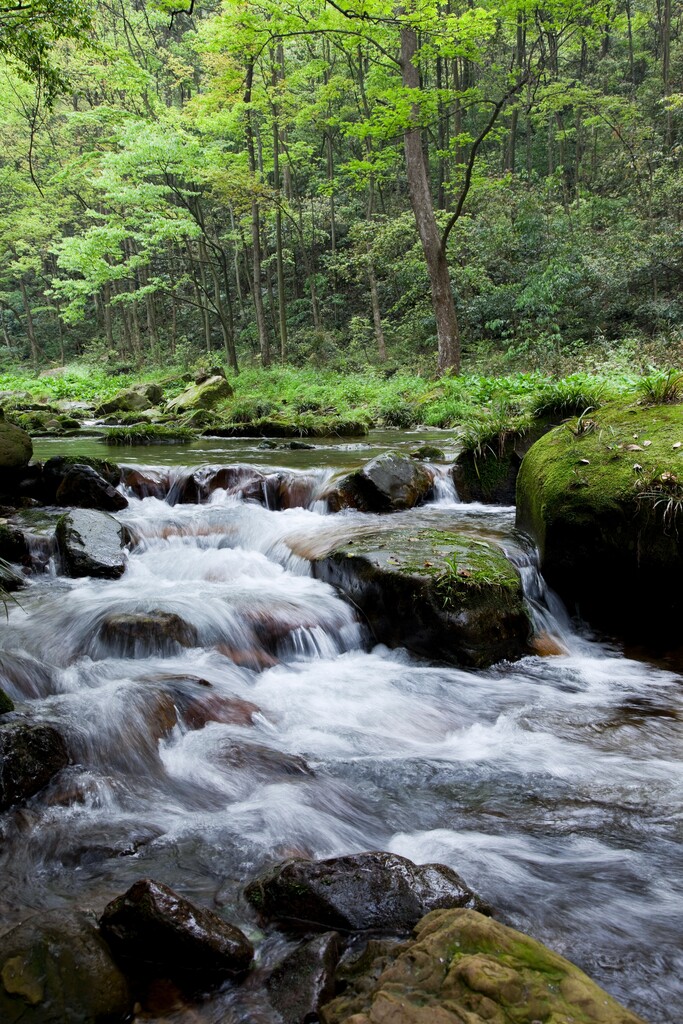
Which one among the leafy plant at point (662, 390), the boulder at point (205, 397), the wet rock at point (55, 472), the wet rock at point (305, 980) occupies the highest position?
the boulder at point (205, 397)

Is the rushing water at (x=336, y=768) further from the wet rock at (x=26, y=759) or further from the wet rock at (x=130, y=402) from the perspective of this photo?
the wet rock at (x=130, y=402)

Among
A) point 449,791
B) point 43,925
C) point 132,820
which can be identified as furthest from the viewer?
point 449,791

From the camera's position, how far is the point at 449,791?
3607 millimetres

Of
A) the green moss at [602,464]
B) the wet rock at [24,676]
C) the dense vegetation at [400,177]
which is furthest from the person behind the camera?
the dense vegetation at [400,177]

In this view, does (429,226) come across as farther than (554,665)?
Yes

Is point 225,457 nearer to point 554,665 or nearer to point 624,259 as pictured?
point 554,665

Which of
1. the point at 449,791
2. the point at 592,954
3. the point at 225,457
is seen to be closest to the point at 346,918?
the point at 592,954

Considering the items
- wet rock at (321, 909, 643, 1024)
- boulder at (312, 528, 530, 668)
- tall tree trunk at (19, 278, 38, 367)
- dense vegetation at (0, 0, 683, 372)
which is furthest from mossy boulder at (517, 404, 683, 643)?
tall tree trunk at (19, 278, 38, 367)

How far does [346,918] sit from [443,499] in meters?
7.01

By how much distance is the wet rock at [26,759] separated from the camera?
319cm

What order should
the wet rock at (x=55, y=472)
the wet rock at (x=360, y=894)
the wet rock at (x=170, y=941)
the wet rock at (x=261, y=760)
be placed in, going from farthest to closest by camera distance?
the wet rock at (x=55, y=472) < the wet rock at (x=261, y=760) < the wet rock at (x=360, y=894) < the wet rock at (x=170, y=941)

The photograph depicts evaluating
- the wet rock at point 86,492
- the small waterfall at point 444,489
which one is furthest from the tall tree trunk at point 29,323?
the small waterfall at point 444,489

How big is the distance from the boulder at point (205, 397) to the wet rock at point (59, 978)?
17.8 metres

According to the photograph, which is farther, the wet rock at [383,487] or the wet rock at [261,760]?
the wet rock at [383,487]
